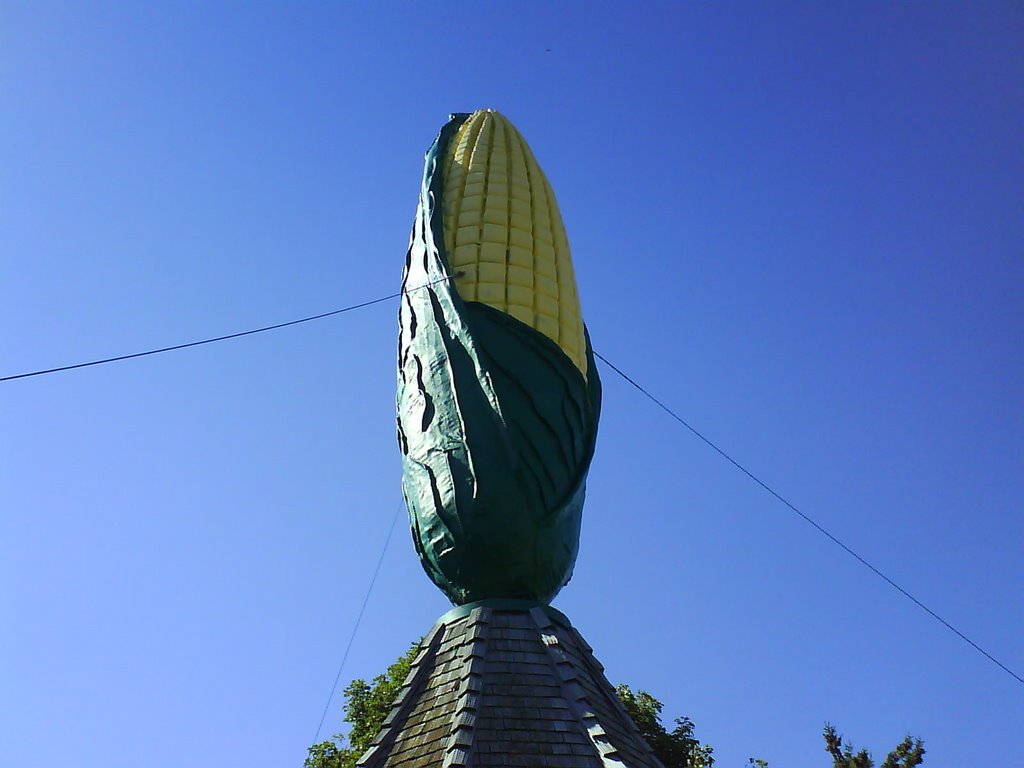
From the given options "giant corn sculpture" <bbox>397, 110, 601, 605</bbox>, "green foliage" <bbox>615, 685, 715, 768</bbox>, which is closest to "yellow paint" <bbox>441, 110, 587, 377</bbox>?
"giant corn sculpture" <bbox>397, 110, 601, 605</bbox>

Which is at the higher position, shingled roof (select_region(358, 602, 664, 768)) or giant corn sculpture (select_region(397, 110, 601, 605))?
giant corn sculpture (select_region(397, 110, 601, 605))

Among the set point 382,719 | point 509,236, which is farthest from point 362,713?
point 509,236

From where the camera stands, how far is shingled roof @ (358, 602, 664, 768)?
945cm

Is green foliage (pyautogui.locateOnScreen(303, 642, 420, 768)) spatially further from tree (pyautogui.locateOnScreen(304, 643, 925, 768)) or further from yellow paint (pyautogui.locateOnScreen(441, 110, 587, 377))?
yellow paint (pyautogui.locateOnScreen(441, 110, 587, 377))

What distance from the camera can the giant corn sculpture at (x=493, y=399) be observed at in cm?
1116

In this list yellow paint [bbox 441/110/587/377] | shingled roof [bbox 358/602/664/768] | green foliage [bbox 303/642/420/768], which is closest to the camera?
shingled roof [bbox 358/602/664/768]

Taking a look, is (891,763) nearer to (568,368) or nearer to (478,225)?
(568,368)

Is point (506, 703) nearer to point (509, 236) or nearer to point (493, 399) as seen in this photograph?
point (493, 399)

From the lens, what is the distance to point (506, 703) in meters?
10.0

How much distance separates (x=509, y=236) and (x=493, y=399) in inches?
104

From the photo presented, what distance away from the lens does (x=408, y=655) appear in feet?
71.7

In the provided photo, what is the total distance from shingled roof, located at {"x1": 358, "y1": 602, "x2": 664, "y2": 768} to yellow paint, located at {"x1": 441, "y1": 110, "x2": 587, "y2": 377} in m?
3.22

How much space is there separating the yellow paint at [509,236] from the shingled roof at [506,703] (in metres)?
3.22

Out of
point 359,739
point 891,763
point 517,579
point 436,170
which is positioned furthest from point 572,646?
point 359,739
